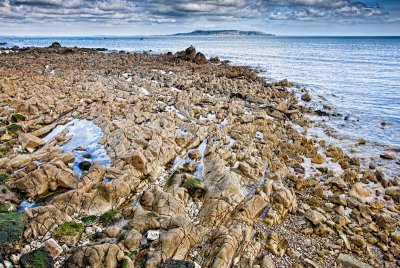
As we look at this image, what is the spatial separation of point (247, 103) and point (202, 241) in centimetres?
2288

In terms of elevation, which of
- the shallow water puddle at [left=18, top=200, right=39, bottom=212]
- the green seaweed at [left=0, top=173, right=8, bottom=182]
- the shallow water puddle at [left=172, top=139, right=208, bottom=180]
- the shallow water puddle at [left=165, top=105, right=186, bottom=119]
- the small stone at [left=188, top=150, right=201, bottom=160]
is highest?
the green seaweed at [left=0, top=173, right=8, bottom=182]

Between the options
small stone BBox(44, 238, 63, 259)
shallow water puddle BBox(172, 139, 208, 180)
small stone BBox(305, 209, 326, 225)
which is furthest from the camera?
shallow water puddle BBox(172, 139, 208, 180)

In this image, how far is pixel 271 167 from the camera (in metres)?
17.1

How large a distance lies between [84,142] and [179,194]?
8556mm

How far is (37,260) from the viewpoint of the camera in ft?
29.7

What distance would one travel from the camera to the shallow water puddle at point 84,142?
53.4ft

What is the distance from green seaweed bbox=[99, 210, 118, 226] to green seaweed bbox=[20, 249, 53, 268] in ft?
7.49

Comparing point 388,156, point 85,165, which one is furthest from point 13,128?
point 388,156

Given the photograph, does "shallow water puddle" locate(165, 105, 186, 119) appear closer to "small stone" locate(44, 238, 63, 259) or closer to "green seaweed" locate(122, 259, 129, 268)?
"small stone" locate(44, 238, 63, 259)

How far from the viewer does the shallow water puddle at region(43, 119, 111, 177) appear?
53.4ft

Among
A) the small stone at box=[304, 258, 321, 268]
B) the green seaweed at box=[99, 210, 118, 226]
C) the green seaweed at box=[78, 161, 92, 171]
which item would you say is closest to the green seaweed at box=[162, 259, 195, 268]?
the green seaweed at box=[99, 210, 118, 226]

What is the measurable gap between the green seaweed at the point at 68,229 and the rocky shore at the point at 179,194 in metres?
0.04

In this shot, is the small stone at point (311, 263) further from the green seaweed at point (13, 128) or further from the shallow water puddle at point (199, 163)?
the green seaweed at point (13, 128)

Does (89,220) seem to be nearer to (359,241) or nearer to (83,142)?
(83,142)
